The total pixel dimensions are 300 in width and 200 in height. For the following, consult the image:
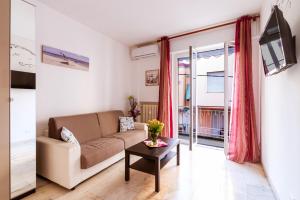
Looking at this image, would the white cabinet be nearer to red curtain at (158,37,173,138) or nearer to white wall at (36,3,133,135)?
white wall at (36,3,133,135)

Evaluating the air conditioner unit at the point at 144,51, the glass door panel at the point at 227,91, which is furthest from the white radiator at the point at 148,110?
the glass door panel at the point at 227,91

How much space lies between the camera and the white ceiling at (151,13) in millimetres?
2455

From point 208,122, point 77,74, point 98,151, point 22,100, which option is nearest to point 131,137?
point 98,151

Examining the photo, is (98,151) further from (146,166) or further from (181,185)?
(181,185)

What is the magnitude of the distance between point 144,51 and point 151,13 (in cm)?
133

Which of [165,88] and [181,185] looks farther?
[165,88]

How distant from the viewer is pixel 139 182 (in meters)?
2.17

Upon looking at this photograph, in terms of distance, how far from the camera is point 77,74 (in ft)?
9.93

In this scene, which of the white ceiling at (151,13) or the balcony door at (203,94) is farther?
the balcony door at (203,94)

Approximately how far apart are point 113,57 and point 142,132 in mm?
1923

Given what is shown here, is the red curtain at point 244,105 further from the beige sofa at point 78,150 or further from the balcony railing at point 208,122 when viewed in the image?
the beige sofa at point 78,150

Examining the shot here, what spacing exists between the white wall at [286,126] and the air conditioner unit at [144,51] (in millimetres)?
2360

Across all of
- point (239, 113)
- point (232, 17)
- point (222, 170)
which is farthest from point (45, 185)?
point (232, 17)

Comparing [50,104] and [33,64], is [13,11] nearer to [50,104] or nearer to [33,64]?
[33,64]
